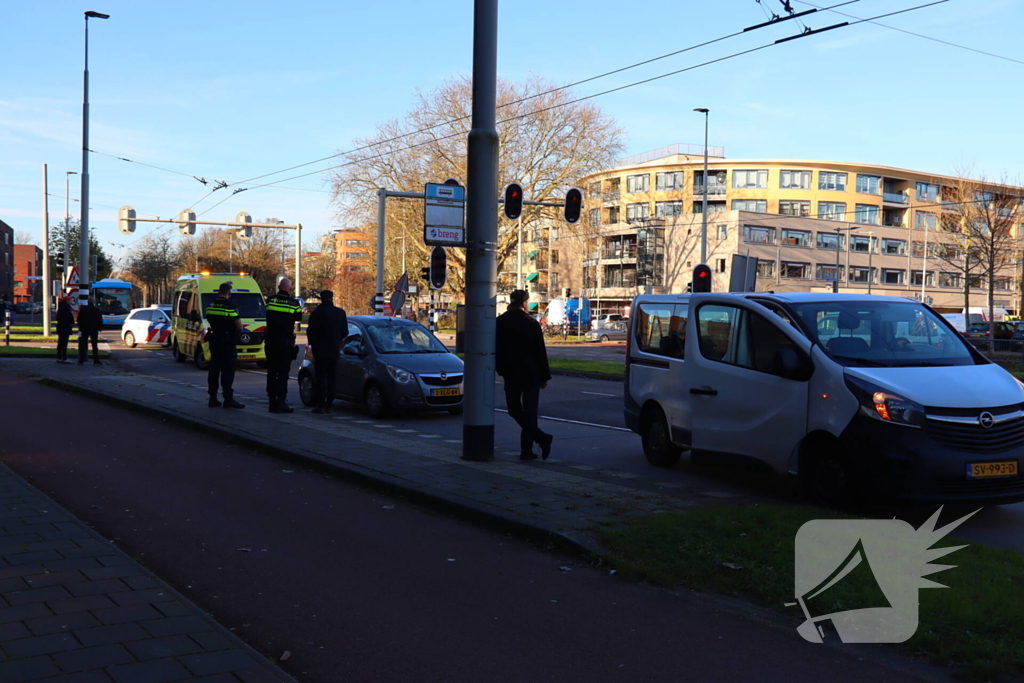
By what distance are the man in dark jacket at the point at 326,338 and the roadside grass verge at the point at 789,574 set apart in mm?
7899

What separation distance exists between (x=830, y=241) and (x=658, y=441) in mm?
77472

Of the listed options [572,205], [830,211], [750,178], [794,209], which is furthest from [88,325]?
[830,211]

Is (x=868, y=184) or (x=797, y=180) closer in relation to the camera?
(x=797, y=180)

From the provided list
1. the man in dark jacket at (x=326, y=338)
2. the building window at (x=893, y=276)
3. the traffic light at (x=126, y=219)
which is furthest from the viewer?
the building window at (x=893, y=276)

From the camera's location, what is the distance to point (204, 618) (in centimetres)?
443

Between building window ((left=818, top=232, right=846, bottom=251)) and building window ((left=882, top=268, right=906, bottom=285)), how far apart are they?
21.0 feet

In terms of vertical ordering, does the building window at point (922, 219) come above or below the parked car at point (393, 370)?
above

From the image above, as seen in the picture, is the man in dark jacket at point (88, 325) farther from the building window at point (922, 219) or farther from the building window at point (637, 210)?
the building window at point (922, 219)

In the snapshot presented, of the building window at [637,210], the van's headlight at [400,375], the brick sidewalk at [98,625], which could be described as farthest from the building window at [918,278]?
the brick sidewalk at [98,625]

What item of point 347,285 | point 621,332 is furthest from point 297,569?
point 347,285

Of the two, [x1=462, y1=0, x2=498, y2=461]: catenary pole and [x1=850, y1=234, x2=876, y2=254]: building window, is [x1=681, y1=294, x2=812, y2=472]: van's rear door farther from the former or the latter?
[x1=850, y1=234, x2=876, y2=254]: building window

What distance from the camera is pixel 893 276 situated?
283ft

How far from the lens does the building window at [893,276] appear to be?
8538 cm

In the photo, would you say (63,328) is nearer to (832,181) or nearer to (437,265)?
(437,265)
